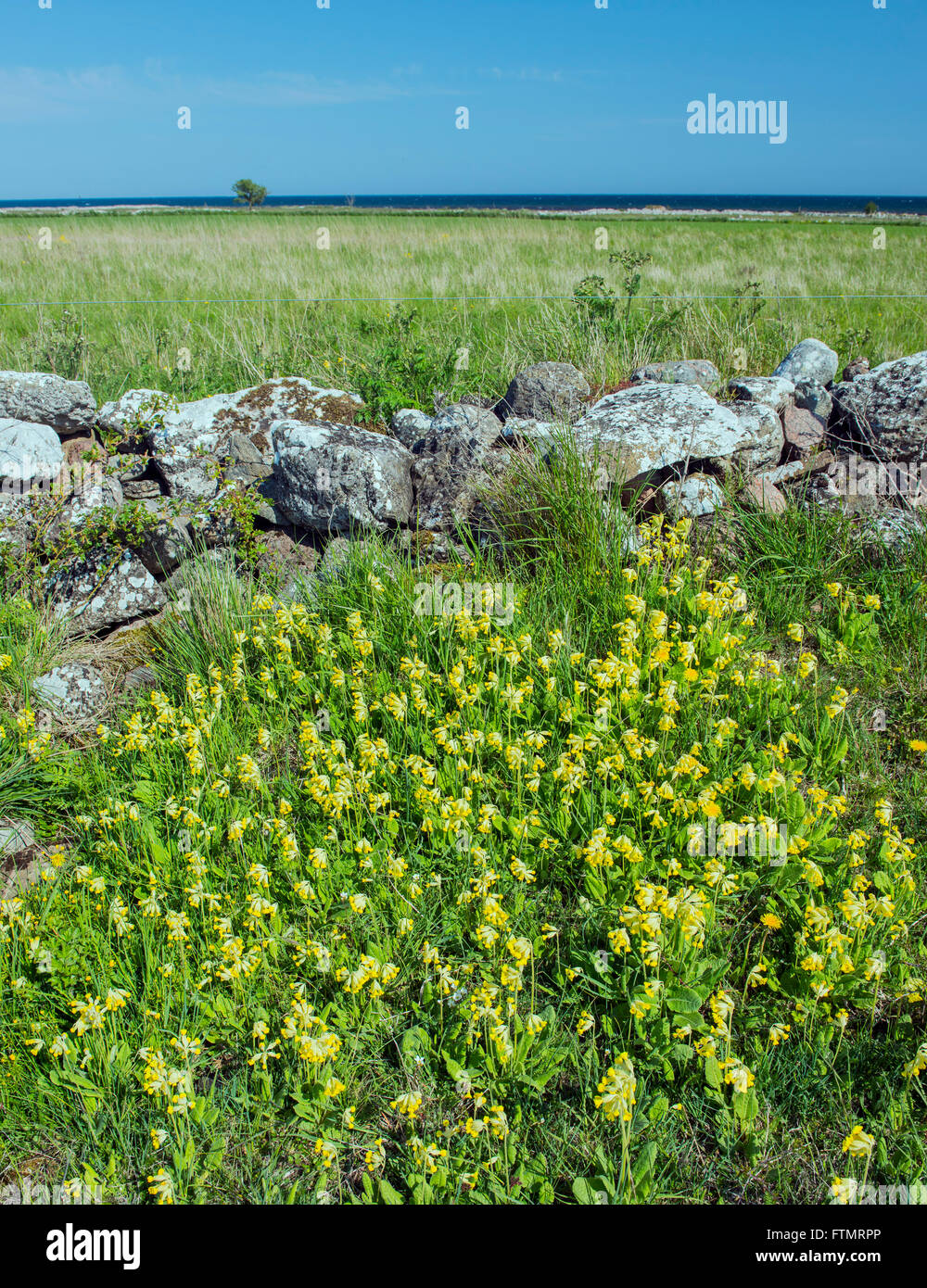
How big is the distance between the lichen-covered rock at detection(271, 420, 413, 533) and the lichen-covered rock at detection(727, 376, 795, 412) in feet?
8.92

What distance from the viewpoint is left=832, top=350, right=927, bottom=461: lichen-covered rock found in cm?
541

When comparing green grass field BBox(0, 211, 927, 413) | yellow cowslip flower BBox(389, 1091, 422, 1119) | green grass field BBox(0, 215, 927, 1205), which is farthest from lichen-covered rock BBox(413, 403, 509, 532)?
yellow cowslip flower BBox(389, 1091, 422, 1119)

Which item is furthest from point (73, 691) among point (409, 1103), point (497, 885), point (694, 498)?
point (694, 498)

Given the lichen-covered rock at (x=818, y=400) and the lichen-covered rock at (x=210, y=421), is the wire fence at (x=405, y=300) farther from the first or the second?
the lichen-covered rock at (x=210, y=421)

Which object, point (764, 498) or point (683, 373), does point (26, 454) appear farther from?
point (764, 498)

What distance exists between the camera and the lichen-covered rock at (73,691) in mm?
4449

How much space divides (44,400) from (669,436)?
4.69 m

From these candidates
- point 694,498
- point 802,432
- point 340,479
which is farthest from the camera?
point 802,432

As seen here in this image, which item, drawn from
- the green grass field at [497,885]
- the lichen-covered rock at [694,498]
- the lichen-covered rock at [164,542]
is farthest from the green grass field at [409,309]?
the green grass field at [497,885]

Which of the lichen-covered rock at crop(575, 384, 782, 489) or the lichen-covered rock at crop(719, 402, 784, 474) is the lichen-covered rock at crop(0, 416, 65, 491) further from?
the lichen-covered rock at crop(719, 402, 784, 474)

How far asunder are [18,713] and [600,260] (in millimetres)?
15333

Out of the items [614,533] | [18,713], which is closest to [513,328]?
[614,533]

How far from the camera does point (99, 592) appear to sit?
528cm
